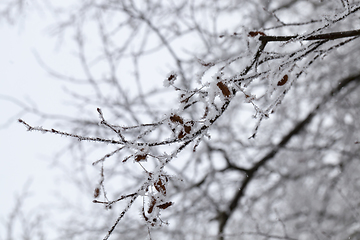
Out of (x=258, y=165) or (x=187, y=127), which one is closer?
(x=187, y=127)

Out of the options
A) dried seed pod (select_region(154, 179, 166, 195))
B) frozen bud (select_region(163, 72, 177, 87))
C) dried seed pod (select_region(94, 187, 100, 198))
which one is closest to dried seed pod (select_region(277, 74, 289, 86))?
frozen bud (select_region(163, 72, 177, 87))

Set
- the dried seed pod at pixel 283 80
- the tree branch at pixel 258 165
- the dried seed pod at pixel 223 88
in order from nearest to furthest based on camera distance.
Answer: the dried seed pod at pixel 223 88 → the dried seed pod at pixel 283 80 → the tree branch at pixel 258 165

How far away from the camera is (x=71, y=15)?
4.36 m

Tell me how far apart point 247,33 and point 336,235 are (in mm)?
3798

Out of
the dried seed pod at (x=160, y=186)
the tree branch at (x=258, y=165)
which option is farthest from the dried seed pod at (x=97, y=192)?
the tree branch at (x=258, y=165)

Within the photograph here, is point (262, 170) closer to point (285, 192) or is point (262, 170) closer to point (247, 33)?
point (285, 192)

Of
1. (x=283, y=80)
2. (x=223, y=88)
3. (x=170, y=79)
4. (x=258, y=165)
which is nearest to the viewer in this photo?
(x=223, y=88)

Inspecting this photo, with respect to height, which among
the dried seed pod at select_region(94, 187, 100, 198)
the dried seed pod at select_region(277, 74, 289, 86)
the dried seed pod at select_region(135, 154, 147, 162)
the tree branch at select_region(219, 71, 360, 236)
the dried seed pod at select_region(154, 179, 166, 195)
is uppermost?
the tree branch at select_region(219, 71, 360, 236)

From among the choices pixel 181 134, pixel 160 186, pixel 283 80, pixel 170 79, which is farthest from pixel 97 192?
pixel 283 80

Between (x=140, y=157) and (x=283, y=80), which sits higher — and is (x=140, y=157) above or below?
below

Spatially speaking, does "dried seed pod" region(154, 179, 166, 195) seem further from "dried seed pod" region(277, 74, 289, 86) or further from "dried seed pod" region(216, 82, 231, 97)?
"dried seed pod" region(277, 74, 289, 86)

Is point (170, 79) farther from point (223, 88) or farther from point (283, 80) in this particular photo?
point (283, 80)

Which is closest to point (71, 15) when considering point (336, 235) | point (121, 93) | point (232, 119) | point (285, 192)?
point (121, 93)

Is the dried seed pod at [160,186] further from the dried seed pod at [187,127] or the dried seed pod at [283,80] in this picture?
the dried seed pod at [283,80]
